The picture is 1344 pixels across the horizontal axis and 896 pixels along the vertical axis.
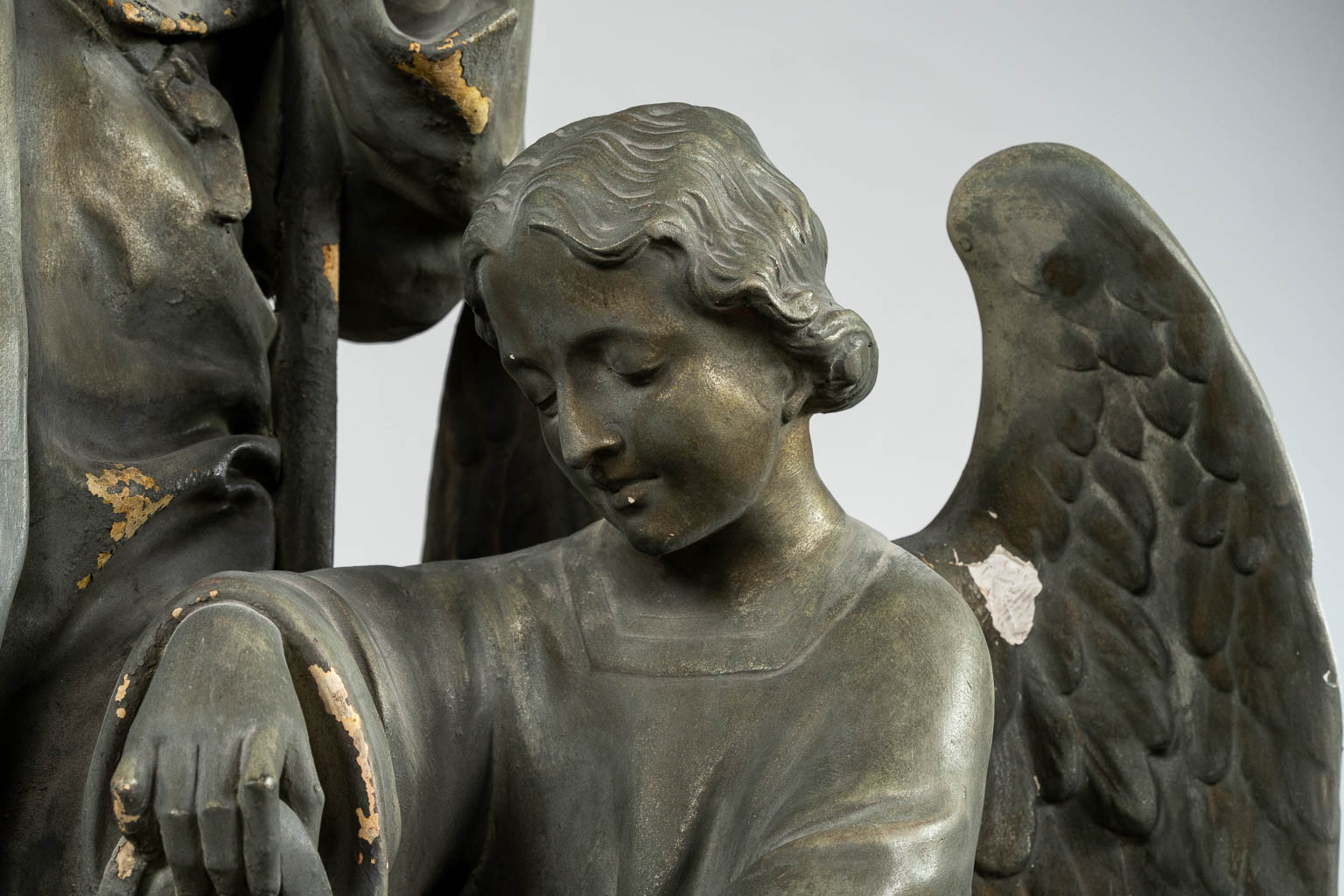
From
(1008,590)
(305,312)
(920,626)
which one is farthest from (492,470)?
(920,626)

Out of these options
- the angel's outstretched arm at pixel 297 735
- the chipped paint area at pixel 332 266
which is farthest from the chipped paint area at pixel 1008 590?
the chipped paint area at pixel 332 266

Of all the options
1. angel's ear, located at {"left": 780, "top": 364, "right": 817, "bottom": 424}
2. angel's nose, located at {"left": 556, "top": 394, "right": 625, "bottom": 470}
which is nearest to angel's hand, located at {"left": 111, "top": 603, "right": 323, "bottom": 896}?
angel's nose, located at {"left": 556, "top": 394, "right": 625, "bottom": 470}

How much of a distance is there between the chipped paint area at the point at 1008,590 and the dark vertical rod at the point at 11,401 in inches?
31.3

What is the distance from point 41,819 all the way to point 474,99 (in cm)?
68

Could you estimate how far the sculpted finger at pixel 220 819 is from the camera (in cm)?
113

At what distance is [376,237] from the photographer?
1.80m

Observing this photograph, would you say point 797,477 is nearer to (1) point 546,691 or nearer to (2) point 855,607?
(2) point 855,607

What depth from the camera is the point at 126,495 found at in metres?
1.51

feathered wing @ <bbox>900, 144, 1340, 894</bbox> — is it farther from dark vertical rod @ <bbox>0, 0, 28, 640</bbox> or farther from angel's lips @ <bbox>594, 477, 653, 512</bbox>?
dark vertical rod @ <bbox>0, 0, 28, 640</bbox>

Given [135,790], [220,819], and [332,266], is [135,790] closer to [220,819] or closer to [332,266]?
[220,819]

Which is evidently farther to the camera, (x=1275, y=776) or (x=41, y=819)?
(x=1275, y=776)

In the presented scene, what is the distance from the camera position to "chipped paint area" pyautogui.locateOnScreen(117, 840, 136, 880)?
119 centimetres

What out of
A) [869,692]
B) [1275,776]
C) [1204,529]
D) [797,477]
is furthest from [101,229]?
[1275,776]

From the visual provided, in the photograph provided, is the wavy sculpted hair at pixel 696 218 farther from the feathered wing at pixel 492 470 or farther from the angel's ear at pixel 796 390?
the feathered wing at pixel 492 470
